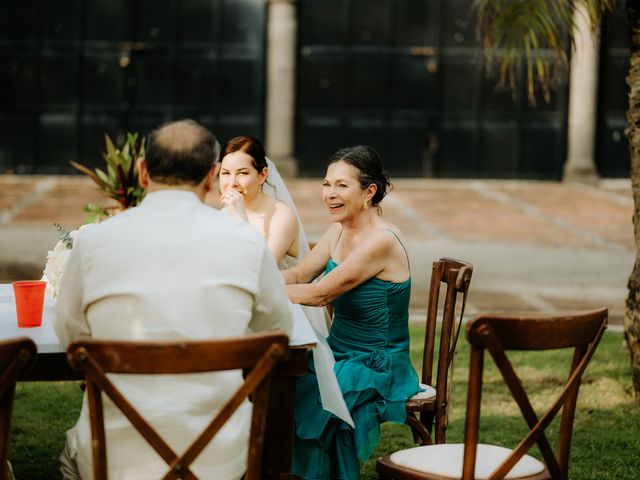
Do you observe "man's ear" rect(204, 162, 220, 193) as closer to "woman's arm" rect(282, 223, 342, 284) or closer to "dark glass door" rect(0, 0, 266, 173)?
"woman's arm" rect(282, 223, 342, 284)

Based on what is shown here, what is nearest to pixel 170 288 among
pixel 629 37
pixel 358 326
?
pixel 358 326

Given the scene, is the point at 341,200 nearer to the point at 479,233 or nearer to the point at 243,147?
the point at 243,147

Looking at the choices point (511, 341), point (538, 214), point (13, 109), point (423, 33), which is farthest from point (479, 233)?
point (511, 341)

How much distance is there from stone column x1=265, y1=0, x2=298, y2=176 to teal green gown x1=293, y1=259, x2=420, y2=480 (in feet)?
43.4

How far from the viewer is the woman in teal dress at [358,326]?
441 centimetres

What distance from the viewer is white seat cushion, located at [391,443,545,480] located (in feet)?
12.1

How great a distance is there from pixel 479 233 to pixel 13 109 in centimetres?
825

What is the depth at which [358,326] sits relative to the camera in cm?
467

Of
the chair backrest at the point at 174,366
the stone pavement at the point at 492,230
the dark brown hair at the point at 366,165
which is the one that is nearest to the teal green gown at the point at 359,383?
the dark brown hair at the point at 366,165

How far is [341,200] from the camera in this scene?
4.68 m

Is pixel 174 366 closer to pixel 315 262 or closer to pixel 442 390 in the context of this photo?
pixel 442 390

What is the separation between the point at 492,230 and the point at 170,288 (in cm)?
1068

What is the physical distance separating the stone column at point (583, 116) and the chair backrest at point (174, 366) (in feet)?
50.1

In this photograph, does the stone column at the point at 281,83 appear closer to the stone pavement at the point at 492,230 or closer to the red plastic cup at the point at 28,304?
the stone pavement at the point at 492,230
